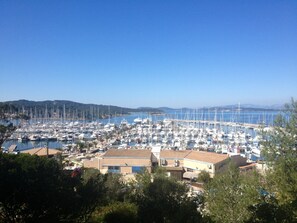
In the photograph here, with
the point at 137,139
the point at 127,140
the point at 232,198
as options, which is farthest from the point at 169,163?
the point at 137,139

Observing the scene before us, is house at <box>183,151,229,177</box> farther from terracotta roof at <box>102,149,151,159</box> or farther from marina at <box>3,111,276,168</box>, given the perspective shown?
marina at <box>3,111,276,168</box>

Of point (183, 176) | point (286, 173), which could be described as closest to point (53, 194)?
point (286, 173)

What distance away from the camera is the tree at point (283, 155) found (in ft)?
31.6

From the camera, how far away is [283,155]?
10.4 m

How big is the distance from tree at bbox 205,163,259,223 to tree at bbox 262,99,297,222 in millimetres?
1026

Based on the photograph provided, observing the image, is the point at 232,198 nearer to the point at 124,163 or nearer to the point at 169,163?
the point at 124,163

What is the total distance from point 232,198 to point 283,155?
332 centimetres

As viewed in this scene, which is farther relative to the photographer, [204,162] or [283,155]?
[204,162]

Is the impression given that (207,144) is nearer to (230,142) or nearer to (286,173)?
(230,142)

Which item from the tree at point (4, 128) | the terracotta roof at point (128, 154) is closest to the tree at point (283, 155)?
the tree at point (4, 128)

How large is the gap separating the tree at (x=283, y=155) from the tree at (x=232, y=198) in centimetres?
103

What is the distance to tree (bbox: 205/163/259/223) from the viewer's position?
8023mm

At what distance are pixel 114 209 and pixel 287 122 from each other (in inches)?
306

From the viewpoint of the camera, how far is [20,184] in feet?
27.0
